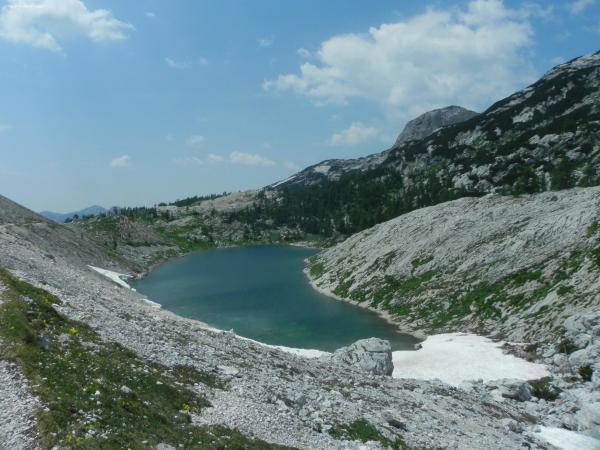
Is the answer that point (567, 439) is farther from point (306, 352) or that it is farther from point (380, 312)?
point (380, 312)

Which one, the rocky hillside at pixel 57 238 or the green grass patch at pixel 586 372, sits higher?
the rocky hillside at pixel 57 238

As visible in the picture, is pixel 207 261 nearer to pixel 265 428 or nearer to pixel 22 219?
pixel 22 219

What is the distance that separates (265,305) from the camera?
86.2 meters

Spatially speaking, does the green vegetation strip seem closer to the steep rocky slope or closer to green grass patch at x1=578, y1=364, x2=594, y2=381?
the steep rocky slope

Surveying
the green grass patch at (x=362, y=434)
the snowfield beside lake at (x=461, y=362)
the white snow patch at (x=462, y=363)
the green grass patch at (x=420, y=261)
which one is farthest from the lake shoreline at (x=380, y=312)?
the green grass patch at (x=362, y=434)

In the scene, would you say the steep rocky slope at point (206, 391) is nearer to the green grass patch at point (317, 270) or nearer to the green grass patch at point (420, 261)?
the green grass patch at point (420, 261)

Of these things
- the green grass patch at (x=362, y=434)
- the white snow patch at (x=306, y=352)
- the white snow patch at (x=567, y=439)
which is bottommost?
the white snow patch at (x=306, y=352)

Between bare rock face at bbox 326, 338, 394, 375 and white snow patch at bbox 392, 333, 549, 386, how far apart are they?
254 centimetres

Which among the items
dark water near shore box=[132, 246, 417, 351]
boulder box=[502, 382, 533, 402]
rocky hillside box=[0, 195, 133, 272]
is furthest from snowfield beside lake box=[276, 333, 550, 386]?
rocky hillside box=[0, 195, 133, 272]

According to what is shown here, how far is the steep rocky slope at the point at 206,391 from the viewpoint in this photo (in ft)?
60.5

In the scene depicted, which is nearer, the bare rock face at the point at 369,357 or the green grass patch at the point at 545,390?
the green grass patch at the point at 545,390

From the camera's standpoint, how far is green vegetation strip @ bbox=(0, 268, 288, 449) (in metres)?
16.2

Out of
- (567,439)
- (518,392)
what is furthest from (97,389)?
(518,392)

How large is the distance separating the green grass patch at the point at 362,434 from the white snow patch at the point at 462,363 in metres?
21.7
